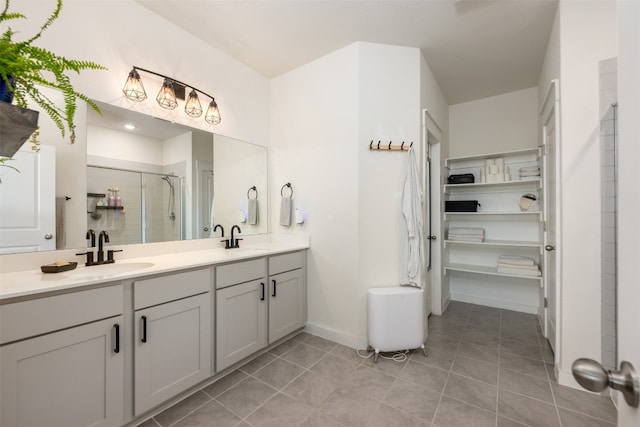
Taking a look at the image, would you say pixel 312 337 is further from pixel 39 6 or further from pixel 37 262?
pixel 39 6

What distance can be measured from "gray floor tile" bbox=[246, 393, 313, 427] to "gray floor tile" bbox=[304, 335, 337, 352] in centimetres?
71

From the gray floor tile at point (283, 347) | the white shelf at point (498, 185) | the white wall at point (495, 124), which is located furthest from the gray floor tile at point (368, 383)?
the white wall at point (495, 124)

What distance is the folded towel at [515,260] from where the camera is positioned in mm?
Result: 3008

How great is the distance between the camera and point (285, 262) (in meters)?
2.47

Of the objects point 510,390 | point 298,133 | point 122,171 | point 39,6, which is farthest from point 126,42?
point 510,390

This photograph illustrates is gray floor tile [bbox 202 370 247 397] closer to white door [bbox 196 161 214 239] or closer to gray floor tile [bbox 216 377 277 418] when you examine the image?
gray floor tile [bbox 216 377 277 418]

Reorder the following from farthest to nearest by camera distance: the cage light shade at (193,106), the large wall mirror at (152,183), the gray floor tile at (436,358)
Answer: the cage light shade at (193,106), the gray floor tile at (436,358), the large wall mirror at (152,183)

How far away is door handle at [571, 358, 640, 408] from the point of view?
45cm

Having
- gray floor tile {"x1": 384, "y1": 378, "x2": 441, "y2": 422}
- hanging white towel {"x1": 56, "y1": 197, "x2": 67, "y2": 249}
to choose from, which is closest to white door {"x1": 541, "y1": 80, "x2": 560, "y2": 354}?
gray floor tile {"x1": 384, "y1": 378, "x2": 441, "y2": 422}

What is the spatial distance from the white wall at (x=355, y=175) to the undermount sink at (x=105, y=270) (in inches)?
59.3

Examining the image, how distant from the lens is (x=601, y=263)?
179 centimetres

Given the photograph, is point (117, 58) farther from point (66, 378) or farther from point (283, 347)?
point (283, 347)

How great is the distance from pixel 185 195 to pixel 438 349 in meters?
2.64

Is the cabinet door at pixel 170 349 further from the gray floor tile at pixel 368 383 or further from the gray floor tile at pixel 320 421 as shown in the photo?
the gray floor tile at pixel 368 383
